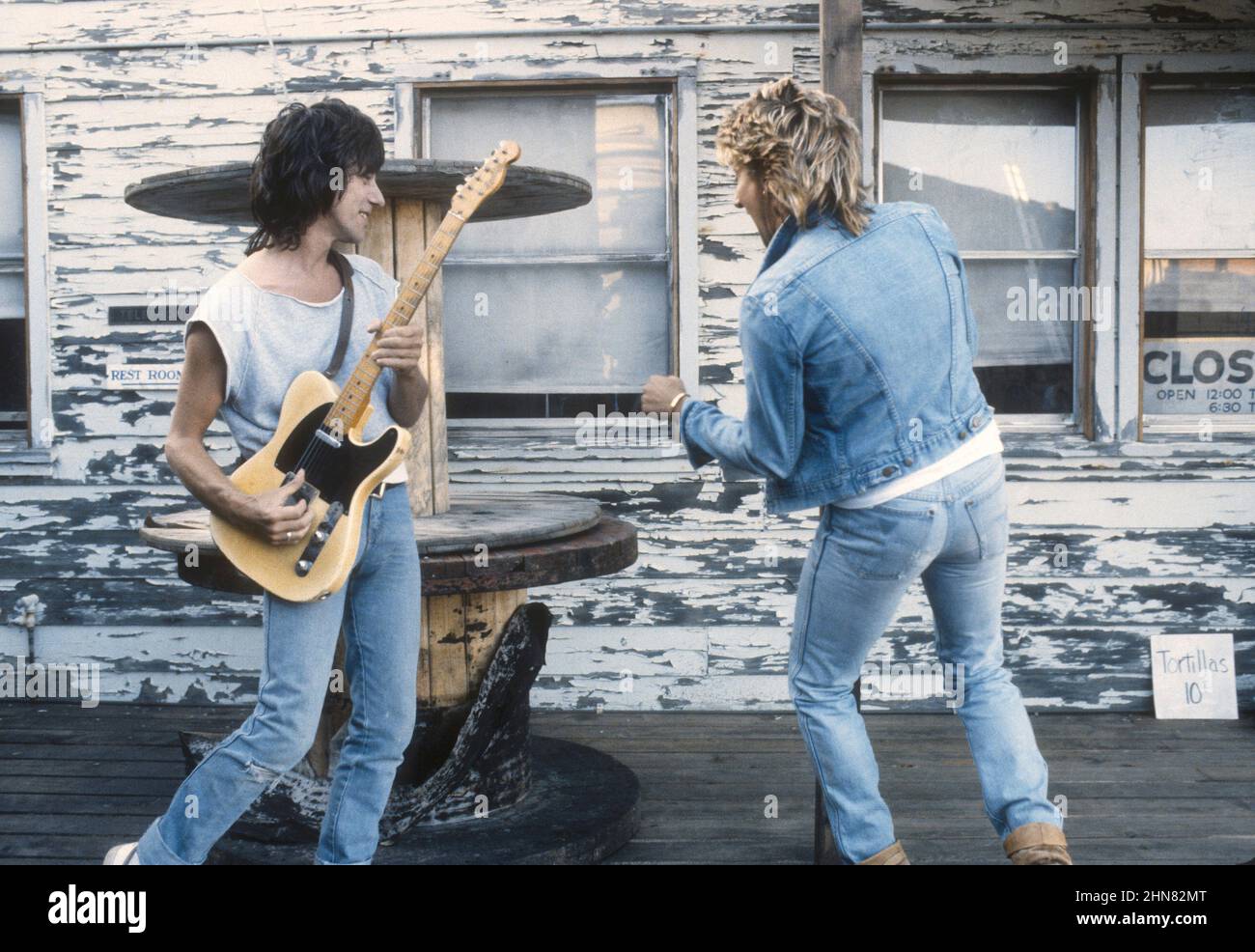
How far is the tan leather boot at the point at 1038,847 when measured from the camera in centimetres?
296

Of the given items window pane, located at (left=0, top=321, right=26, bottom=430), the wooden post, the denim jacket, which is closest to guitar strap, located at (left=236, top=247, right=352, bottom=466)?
the denim jacket

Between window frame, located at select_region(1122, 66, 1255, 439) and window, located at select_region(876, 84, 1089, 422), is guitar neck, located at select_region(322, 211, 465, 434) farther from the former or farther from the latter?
window frame, located at select_region(1122, 66, 1255, 439)

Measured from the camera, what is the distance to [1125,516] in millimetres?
5590

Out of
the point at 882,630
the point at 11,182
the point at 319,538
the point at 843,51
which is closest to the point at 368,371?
the point at 319,538

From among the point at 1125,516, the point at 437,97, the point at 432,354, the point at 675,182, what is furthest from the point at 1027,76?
the point at 432,354

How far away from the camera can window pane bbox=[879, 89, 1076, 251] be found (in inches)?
224

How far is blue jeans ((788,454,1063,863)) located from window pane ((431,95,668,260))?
9.74ft

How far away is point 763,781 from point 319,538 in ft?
7.76

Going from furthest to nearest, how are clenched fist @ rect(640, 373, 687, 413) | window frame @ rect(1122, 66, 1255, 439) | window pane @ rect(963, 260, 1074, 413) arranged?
1. window pane @ rect(963, 260, 1074, 413)
2. window frame @ rect(1122, 66, 1255, 439)
3. clenched fist @ rect(640, 373, 687, 413)

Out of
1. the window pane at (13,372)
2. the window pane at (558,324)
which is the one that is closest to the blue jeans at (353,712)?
the window pane at (558,324)

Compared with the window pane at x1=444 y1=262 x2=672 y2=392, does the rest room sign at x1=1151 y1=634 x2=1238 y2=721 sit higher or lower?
lower

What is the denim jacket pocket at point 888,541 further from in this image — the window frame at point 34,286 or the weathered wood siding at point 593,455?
the window frame at point 34,286

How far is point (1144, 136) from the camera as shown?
5.59 metres
